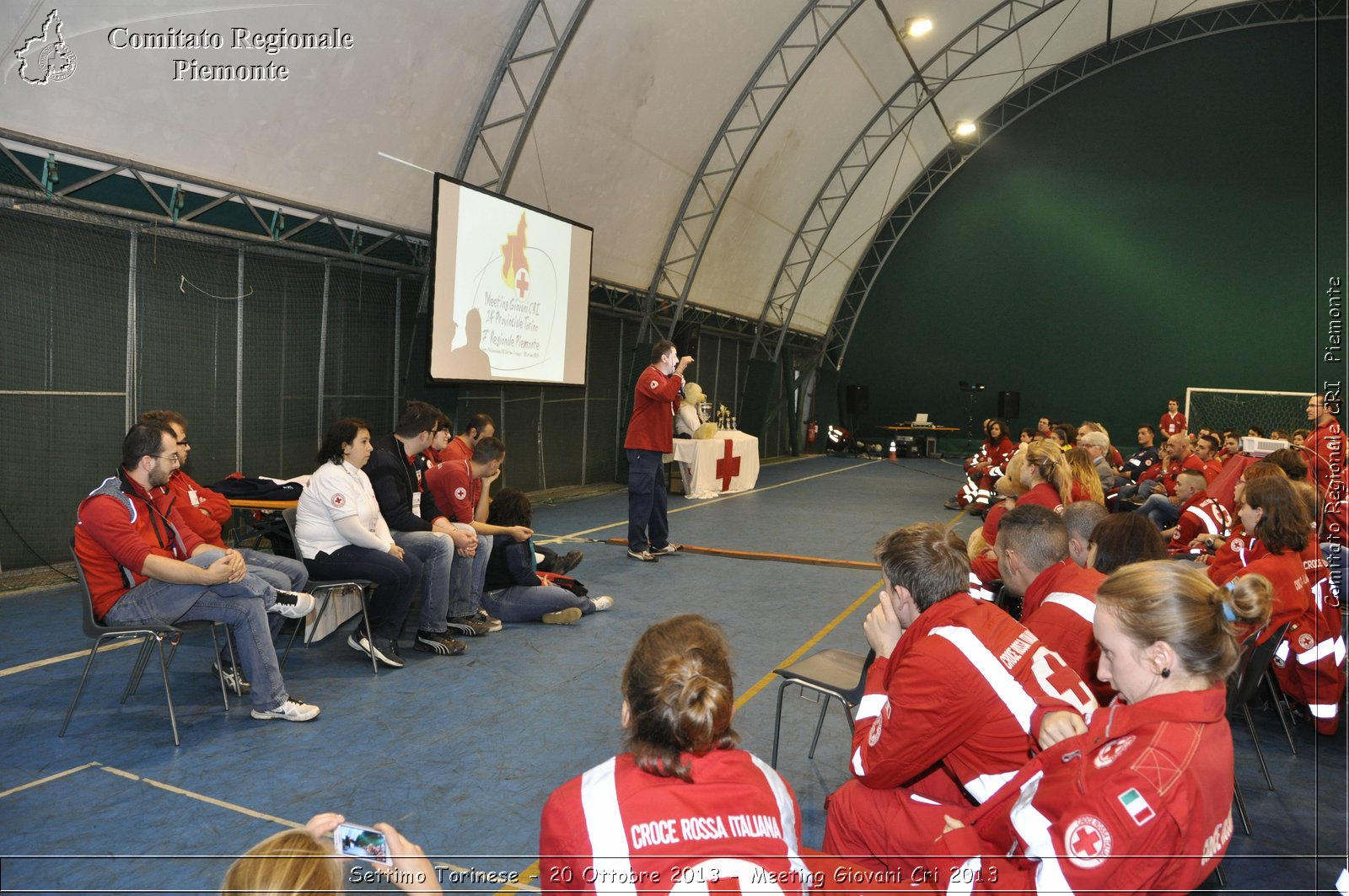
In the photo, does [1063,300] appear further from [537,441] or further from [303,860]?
[303,860]

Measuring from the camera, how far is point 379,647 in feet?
14.6

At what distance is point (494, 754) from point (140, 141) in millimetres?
5005

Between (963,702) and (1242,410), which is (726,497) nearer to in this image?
(963,702)

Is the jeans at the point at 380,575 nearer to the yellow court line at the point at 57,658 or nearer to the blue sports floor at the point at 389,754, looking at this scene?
the blue sports floor at the point at 389,754

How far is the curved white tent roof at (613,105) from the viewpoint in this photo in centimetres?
575

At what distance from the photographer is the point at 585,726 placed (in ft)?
11.7

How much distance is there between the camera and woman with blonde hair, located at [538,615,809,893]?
119cm

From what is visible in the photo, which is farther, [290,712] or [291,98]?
[291,98]

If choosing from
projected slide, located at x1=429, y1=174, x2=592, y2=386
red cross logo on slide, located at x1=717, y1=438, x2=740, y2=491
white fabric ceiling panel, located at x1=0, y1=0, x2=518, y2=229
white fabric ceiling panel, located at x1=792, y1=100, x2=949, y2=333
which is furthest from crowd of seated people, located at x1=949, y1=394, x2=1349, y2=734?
white fabric ceiling panel, located at x1=792, y1=100, x2=949, y2=333

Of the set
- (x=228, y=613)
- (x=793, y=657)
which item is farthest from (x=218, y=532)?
(x=793, y=657)

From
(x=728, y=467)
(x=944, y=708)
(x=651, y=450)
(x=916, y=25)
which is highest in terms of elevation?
(x=916, y=25)

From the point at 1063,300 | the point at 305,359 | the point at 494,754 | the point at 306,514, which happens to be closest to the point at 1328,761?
the point at 494,754

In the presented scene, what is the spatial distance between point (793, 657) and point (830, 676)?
150 cm

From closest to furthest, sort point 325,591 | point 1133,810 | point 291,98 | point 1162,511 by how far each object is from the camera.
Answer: point 1133,810
point 325,591
point 291,98
point 1162,511
